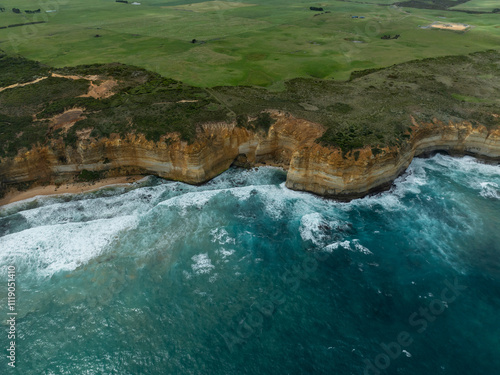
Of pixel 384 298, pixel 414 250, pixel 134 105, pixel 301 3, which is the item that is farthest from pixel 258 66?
pixel 301 3

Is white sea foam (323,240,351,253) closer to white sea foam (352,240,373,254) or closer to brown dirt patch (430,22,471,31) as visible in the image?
white sea foam (352,240,373,254)

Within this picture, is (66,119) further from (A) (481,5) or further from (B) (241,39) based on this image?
(A) (481,5)

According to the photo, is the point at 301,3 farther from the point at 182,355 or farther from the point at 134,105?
the point at 182,355

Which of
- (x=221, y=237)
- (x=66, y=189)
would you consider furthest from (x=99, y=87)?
(x=221, y=237)

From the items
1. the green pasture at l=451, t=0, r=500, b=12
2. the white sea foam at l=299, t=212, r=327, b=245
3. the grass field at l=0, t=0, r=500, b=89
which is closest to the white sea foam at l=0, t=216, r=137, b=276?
the white sea foam at l=299, t=212, r=327, b=245

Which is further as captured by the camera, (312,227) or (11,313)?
(312,227)
